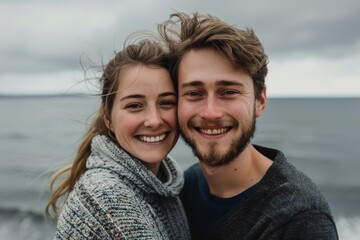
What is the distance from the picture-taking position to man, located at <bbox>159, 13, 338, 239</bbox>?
2.73m

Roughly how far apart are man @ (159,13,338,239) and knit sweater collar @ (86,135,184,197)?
410 millimetres

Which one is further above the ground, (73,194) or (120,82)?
(120,82)

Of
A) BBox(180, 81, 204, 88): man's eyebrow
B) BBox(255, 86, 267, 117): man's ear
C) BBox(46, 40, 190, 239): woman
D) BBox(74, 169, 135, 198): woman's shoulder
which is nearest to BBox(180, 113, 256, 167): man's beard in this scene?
BBox(255, 86, 267, 117): man's ear

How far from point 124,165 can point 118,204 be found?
0.43 meters

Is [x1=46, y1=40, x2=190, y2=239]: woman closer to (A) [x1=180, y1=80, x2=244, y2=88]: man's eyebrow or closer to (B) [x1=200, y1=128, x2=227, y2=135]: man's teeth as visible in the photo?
(A) [x1=180, y1=80, x2=244, y2=88]: man's eyebrow

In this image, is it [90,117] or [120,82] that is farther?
[90,117]

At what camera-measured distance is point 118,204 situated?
2303 mm

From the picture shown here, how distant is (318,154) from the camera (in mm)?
23531

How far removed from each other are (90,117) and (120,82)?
28.5 inches

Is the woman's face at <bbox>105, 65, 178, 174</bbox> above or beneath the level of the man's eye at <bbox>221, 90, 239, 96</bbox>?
beneath

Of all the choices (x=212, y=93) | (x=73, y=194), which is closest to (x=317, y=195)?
(x=212, y=93)

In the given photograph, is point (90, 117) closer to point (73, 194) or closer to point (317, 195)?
point (73, 194)

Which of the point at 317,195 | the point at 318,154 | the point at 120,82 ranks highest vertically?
the point at 120,82

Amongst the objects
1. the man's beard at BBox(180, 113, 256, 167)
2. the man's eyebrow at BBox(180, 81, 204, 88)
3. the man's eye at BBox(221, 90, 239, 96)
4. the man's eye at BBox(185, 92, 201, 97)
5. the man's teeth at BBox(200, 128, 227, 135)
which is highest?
the man's eyebrow at BBox(180, 81, 204, 88)
